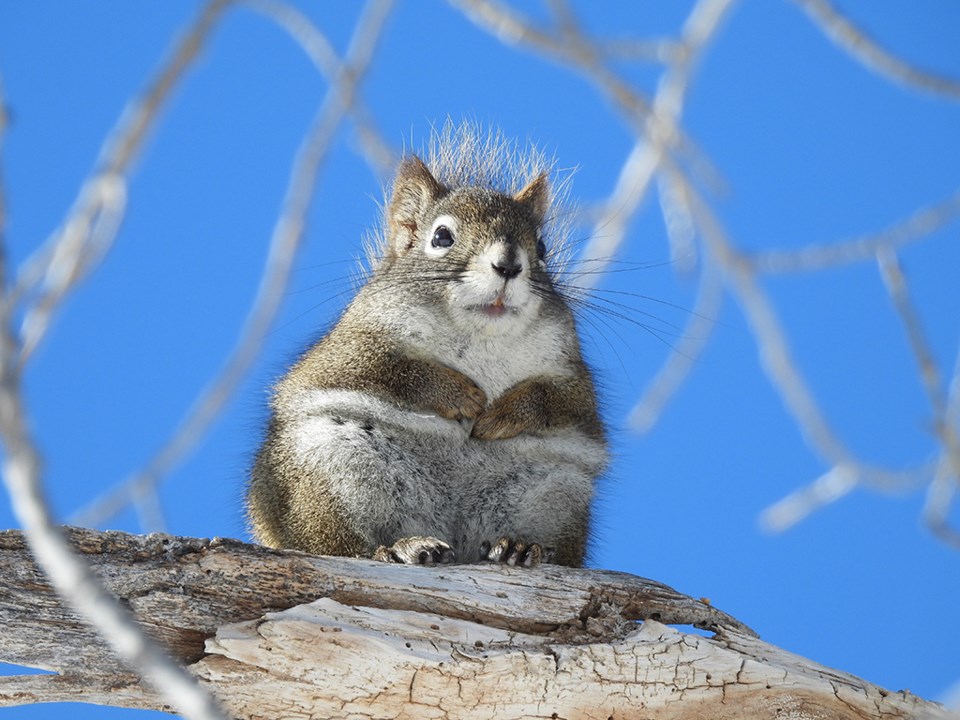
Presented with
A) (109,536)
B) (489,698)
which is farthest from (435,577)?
(109,536)

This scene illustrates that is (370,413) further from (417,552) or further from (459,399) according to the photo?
(417,552)

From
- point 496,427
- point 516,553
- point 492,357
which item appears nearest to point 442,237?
point 492,357

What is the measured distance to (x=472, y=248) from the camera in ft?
15.4

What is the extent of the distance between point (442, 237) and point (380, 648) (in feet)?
6.28

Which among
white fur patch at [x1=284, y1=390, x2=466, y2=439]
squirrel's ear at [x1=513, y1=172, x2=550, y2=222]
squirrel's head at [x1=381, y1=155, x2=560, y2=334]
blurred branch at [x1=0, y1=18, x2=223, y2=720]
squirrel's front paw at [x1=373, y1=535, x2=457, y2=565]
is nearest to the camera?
blurred branch at [x1=0, y1=18, x2=223, y2=720]

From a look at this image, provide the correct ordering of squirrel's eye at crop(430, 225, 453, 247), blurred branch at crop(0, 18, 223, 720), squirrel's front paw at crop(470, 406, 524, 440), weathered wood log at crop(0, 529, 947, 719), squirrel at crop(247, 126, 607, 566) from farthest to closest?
squirrel's eye at crop(430, 225, 453, 247), squirrel's front paw at crop(470, 406, 524, 440), squirrel at crop(247, 126, 607, 566), weathered wood log at crop(0, 529, 947, 719), blurred branch at crop(0, 18, 223, 720)

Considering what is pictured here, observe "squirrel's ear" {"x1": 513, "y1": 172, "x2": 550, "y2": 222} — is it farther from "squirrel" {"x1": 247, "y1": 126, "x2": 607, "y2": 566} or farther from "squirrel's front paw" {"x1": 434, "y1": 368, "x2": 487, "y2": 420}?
"squirrel's front paw" {"x1": 434, "y1": 368, "x2": 487, "y2": 420}

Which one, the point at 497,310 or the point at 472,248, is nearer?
the point at 497,310

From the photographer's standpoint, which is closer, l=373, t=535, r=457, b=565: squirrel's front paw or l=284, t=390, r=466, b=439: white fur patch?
l=373, t=535, r=457, b=565: squirrel's front paw

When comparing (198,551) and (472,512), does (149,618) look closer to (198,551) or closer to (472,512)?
(198,551)

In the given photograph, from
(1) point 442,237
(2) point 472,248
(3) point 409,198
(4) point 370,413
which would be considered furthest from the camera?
(3) point 409,198

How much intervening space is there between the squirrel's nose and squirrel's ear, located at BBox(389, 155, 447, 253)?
0.64 meters

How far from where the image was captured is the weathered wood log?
3396mm

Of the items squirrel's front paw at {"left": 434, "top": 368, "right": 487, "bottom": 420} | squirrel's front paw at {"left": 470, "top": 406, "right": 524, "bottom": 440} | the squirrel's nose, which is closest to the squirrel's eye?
the squirrel's nose
